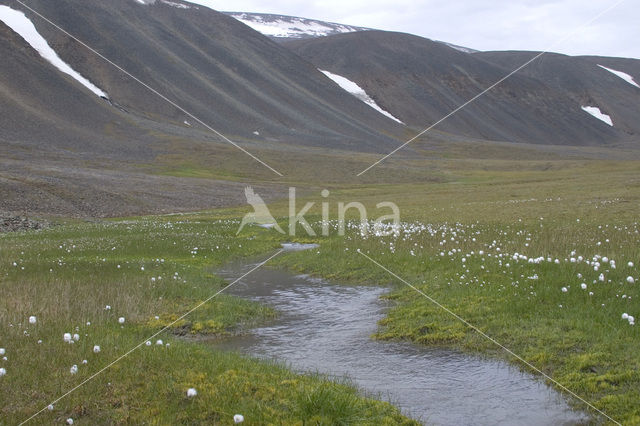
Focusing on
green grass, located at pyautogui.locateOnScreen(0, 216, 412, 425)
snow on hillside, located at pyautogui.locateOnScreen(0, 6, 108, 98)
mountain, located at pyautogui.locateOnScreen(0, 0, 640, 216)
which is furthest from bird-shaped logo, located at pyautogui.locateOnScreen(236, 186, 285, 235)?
snow on hillside, located at pyautogui.locateOnScreen(0, 6, 108, 98)

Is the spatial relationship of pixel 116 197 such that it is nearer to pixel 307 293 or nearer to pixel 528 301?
pixel 307 293

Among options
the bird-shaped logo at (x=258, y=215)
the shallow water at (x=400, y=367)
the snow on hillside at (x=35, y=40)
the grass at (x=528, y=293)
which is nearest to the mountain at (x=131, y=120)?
the snow on hillside at (x=35, y=40)

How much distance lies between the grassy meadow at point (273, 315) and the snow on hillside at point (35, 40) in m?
135

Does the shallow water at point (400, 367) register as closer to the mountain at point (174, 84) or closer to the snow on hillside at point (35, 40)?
the mountain at point (174, 84)

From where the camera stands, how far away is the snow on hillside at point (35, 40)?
151 m

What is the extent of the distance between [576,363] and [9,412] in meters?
9.36

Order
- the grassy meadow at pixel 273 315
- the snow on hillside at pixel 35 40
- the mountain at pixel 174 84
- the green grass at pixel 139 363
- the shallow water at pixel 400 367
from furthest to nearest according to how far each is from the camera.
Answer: the mountain at pixel 174 84 < the snow on hillside at pixel 35 40 < the shallow water at pixel 400 367 < the grassy meadow at pixel 273 315 < the green grass at pixel 139 363

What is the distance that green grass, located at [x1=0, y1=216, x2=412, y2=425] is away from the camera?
8039 millimetres

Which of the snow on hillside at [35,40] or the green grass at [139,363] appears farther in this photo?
the snow on hillside at [35,40]

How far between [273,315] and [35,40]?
558ft

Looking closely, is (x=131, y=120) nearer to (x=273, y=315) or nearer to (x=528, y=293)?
(x=273, y=315)

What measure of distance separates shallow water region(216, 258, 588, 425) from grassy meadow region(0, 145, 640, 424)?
552 millimetres

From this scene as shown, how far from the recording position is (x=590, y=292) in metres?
12.8

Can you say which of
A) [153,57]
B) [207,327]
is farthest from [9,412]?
[153,57]
